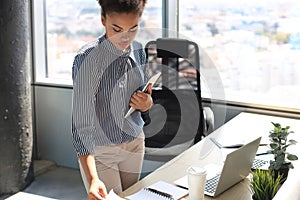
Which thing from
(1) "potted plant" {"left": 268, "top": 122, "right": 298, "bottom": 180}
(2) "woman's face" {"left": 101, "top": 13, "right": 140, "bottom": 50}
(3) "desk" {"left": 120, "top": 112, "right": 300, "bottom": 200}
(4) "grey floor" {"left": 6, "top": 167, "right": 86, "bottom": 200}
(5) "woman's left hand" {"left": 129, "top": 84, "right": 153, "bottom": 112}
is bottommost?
(4) "grey floor" {"left": 6, "top": 167, "right": 86, "bottom": 200}

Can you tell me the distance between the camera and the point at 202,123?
112 inches

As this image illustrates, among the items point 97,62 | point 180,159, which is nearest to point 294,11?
point 180,159

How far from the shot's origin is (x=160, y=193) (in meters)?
1.58

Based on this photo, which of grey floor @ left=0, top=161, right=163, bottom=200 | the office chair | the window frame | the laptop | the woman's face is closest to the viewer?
the laptop

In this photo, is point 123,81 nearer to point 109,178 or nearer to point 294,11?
point 109,178

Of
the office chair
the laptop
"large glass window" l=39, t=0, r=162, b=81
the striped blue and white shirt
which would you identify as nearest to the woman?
the striped blue and white shirt

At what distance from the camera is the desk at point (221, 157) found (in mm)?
1584

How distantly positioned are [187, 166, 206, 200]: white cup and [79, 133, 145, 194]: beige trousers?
0.40 m

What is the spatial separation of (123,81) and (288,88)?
1.80m

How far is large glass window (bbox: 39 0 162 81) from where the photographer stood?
153 inches

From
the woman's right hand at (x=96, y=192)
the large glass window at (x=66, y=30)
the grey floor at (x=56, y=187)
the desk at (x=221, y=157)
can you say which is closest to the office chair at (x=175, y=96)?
the desk at (x=221, y=157)

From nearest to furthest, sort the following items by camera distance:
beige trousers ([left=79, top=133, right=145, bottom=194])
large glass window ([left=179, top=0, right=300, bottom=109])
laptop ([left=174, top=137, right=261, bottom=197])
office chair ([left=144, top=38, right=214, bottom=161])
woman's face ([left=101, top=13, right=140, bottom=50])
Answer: laptop ([left=174, top=137, right=261, bottom=197]) < woman's face ([left=101, top=13, right=140, bottom=50]) < beige trousers ([left=79, top=133, right=145, bottom=194]) < office chair ([left=144, top=38, right=214, bottom=161]) < large glass window ([left=179, top=0, right=300, bottom=109])

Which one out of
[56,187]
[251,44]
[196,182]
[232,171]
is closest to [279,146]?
[232,171]

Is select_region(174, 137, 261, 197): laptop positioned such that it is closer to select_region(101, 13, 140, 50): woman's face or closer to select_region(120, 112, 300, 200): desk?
select_region(120, 112, 300, 200): desk
